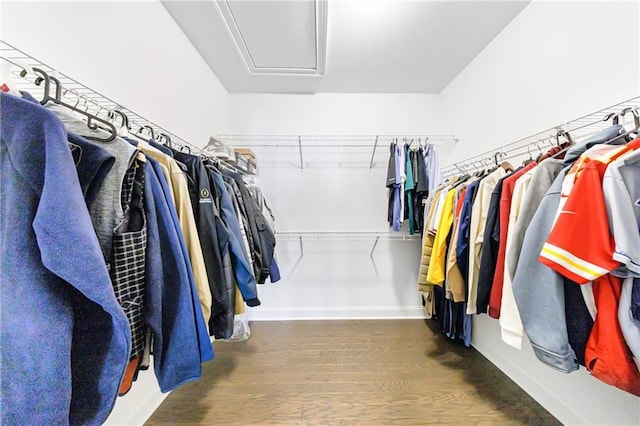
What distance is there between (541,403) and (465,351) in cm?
54

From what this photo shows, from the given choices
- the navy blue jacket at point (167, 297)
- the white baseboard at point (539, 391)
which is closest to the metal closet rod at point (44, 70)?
the navy blue jacket at point (167, 297)

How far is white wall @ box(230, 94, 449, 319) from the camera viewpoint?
2576 millimetres

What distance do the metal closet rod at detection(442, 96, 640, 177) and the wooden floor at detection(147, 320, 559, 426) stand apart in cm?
148

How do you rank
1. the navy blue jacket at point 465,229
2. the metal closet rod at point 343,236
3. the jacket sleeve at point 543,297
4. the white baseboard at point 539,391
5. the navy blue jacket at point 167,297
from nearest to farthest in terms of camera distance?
the navy blue jacket at point 167,297 → the jacket sleeve at point 543,297 → the white baseboard at point 539,391 → the navy blue jacket at point 465,229 → the metal closet rod at point 343,236

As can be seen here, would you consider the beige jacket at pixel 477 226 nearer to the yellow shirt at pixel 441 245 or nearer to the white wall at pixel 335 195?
the yellow shirt at pixel 441 245

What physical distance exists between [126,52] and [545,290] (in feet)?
7.26

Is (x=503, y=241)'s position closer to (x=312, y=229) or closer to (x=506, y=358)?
(x=506, y=358)

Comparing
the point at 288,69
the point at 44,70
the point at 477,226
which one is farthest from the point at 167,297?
the point at 288,69

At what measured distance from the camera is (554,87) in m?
1.41

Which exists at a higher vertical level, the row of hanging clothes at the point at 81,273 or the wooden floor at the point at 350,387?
the row of hanging clothes at the point at 81,273

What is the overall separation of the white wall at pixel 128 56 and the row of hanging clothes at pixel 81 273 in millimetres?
569

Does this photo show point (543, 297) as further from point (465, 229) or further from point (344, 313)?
point (344, 313)

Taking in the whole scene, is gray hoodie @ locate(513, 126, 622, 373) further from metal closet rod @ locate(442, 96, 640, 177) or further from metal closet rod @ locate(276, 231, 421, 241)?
metal closet rod @ locate(276, 231, 421, 241)

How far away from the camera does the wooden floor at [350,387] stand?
1.34 m
